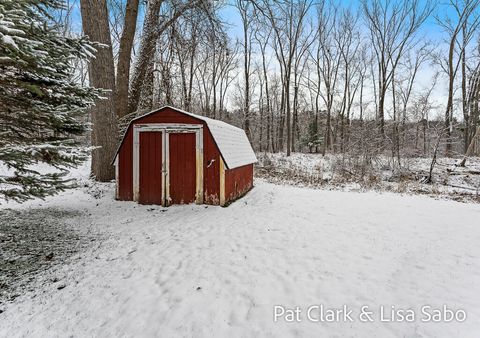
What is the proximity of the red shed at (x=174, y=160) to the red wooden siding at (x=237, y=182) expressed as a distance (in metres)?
0.10

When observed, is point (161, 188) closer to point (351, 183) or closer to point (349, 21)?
point (351, 183)

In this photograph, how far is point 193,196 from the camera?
701cm

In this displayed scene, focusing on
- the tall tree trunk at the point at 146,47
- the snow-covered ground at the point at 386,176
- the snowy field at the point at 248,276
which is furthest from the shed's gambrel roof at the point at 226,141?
the snow-covered ground at the point at 386,176

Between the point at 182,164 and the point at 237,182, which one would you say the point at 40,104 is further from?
the point at 237,182

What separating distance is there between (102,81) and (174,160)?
341cm

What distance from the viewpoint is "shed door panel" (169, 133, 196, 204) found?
6.93m

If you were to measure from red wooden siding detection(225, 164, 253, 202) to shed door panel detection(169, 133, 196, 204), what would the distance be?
911 millimetres

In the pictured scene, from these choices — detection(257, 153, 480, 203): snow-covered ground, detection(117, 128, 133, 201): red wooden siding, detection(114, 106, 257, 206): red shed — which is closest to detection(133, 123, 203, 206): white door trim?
detection(114, 106, 257, 206): red shed

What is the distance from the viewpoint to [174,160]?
6.95 meters

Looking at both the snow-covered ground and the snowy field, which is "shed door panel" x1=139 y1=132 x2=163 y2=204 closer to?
the snowy field

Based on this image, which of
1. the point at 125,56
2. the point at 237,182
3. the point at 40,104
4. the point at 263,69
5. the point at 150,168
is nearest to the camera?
the point at 40,104

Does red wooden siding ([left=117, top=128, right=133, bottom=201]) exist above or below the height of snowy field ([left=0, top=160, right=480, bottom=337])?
above

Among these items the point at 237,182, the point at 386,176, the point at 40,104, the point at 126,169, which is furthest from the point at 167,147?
the point at 386,176

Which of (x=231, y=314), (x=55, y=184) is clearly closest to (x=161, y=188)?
(x=55, y=184)
